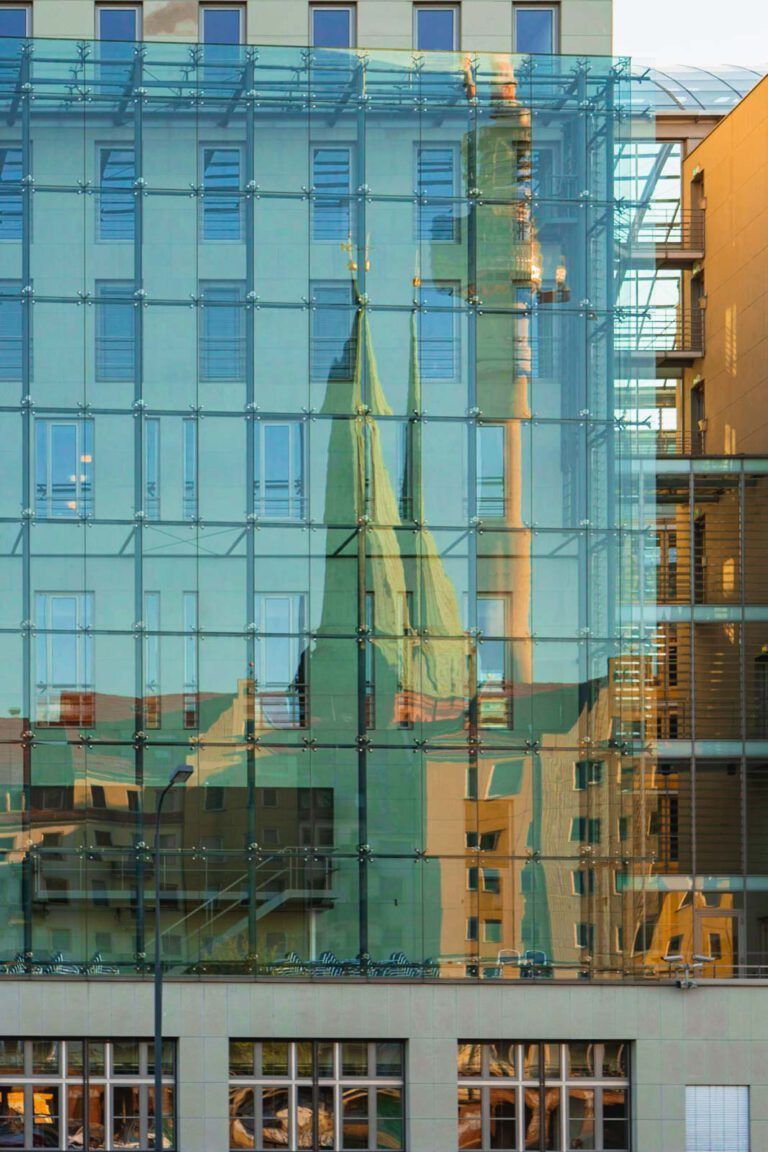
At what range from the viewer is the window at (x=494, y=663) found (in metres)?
35.0

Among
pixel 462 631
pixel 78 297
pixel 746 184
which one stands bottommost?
pixel 462 631

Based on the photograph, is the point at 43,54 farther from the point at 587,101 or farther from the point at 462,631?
the point at 462,631

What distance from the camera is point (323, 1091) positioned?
33.8 metres

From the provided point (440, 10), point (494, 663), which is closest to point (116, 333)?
point (494, 663)

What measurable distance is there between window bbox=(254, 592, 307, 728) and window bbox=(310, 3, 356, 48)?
38.8 ft

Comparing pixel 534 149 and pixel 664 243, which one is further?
pixel 664 243

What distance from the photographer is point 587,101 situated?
119 ft

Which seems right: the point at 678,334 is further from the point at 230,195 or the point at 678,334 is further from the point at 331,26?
the point at 230,195

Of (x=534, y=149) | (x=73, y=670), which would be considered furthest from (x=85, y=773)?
(x=534, y=149)

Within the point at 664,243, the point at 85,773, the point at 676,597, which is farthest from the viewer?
the point at 664,243

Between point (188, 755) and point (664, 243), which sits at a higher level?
point (664, 243)

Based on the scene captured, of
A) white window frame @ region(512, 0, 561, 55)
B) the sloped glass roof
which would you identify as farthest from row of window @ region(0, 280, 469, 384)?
the sloped glass roof

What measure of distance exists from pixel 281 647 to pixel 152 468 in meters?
4.15

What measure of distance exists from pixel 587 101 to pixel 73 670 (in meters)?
14.7
